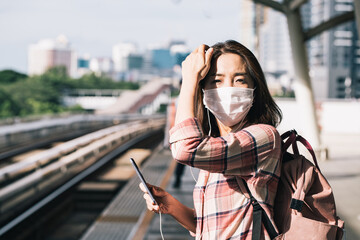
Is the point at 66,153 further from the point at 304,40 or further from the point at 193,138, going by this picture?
the point at 193,138

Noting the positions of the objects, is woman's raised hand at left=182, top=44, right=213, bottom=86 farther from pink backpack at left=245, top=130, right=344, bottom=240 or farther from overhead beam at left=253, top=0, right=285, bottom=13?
overhead beam at left=253, top=0, right=285, bottom=13

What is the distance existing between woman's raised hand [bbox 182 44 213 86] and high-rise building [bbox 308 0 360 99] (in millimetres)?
102655

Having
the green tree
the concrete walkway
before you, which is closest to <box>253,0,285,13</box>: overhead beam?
the concrete walkway

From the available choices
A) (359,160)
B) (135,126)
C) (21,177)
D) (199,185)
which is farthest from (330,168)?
(135,126)

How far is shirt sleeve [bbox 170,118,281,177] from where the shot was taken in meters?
1.48

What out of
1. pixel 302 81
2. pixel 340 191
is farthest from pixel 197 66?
pixel 302 81

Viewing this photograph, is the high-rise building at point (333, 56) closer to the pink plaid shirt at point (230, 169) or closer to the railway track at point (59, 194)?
the railway track at point (59, 194)

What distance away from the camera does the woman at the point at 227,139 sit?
1506mm

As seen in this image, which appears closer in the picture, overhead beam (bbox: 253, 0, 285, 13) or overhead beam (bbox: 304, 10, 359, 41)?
overhead beam (bbox: 304, 10, 359, 41)

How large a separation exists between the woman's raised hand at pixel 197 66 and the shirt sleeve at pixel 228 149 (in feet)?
0.53

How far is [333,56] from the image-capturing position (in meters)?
114

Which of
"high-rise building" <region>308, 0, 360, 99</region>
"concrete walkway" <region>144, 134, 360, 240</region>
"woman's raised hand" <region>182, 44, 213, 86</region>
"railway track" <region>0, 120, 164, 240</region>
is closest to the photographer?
"woman's raised hand" <region>182, 44, 213, 86</region>

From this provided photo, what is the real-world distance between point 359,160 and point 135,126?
1488 cm

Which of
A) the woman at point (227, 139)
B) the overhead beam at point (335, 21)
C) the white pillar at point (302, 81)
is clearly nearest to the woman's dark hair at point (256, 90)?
the woman at point (227, 139)
